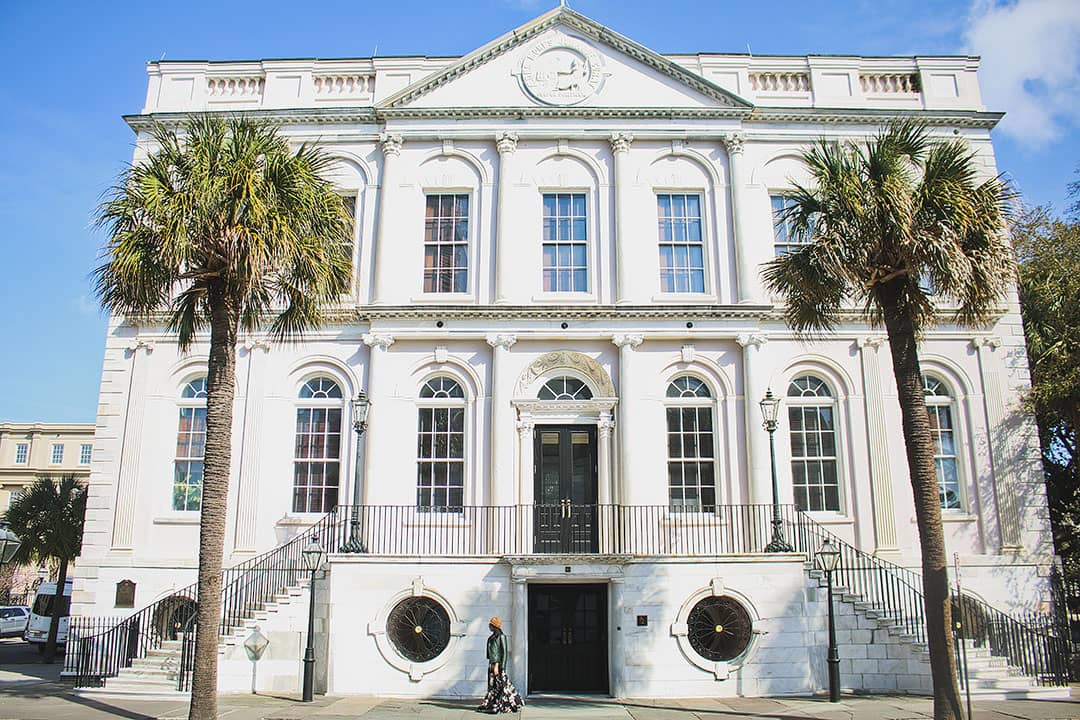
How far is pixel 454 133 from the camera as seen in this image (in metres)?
20.5

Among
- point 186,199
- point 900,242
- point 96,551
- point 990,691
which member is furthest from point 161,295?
point 990,691

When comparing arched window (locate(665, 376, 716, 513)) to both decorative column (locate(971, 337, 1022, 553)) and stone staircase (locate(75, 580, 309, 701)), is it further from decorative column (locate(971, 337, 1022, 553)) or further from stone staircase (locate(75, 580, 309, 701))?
stone staircase (locate(75, 580, 309, 701))

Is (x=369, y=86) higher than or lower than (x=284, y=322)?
higher

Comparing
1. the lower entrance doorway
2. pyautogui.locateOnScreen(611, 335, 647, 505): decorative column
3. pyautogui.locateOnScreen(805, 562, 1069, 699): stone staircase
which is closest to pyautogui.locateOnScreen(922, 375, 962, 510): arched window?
pyautogui.locateOnScreen(805, 562, 1069, 699): stone staircase

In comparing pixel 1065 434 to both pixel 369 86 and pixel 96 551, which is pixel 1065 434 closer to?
pixel 369 86

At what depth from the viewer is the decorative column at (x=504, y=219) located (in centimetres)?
1941

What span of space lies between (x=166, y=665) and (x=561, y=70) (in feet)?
52.5

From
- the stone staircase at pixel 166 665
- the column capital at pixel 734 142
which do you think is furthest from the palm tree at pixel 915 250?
the stone staircase at pixel 166 665

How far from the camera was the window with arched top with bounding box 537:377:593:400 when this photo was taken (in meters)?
19.3

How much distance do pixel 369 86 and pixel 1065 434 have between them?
21240mm

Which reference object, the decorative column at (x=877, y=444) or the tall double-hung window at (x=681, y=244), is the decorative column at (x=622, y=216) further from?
the decorative column at (x=877, y=444)

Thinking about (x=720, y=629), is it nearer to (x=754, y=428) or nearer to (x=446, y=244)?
(x=754, y=428)

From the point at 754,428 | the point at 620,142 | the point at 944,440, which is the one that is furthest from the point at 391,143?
the point at 944,440

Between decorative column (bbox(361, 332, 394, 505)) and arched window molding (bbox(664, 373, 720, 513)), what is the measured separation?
6.44 meters
